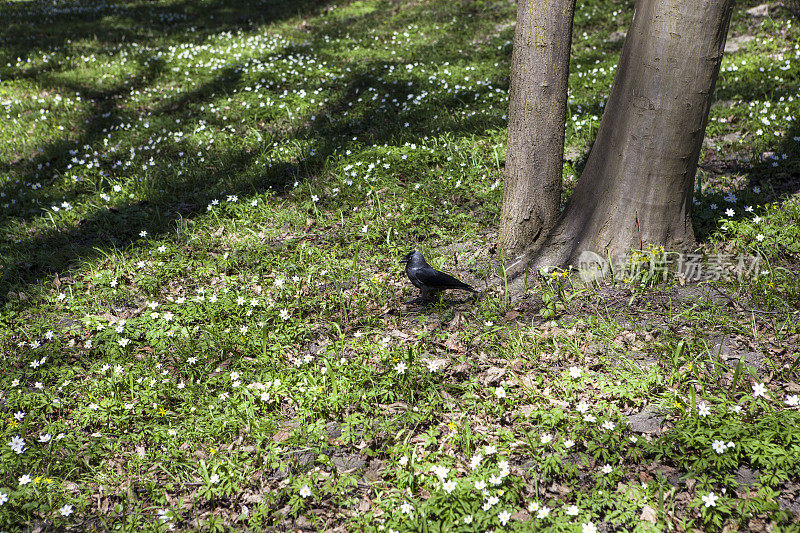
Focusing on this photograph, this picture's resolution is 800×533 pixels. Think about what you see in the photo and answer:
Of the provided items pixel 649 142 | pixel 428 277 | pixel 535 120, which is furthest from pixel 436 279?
pixel 649 142

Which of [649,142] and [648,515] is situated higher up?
[649,142]

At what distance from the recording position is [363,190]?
6109mm

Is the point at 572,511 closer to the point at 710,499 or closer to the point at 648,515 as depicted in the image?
the point at 648,515

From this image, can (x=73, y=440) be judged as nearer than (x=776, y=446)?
No

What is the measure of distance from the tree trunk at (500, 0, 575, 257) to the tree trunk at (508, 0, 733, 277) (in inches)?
8.0

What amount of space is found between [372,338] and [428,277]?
686 millimetres

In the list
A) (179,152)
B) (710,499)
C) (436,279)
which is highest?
(179,152)

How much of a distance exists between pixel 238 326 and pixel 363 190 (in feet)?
8.00

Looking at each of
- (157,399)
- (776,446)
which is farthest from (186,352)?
(776,446)

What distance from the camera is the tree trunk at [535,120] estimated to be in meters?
3.94

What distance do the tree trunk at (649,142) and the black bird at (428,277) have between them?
65 cm

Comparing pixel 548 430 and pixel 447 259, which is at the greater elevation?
pixel 447 259

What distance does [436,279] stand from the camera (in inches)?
165

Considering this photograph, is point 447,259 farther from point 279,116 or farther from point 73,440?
point 279,116
